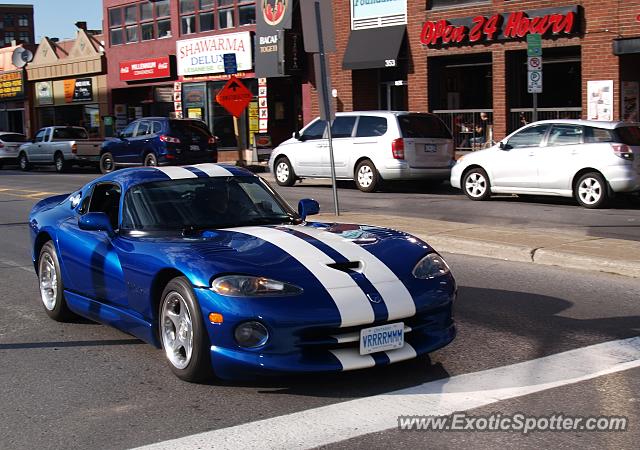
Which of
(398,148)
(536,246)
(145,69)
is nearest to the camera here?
(536,246)

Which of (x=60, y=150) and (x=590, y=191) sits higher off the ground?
(x=60, y=150)

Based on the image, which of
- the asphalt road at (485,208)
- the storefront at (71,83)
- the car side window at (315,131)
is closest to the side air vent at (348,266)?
the asphalt road at (485,208)

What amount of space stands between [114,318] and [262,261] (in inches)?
63.0

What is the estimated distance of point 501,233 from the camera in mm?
11414

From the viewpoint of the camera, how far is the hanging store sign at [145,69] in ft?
115

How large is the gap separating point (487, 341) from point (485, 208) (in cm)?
987

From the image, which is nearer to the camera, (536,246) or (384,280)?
(384,280)

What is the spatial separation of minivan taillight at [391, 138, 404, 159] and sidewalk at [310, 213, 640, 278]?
6679 mm

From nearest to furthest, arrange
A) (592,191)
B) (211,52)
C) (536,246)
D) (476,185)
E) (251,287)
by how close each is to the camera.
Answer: (251,287) < (536,246) < (592,191) < (476,185) < (211,52)

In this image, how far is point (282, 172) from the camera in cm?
2192

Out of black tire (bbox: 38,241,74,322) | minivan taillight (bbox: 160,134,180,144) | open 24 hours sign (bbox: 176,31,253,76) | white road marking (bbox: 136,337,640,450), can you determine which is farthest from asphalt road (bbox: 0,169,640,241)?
open 24 hours sign (bbox: 176,31,253,76)

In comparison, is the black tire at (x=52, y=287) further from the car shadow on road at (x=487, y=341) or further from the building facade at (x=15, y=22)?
the building facade at (x=15, y=22)

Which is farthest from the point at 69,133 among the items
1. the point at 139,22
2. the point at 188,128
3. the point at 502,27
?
the point at 502,27

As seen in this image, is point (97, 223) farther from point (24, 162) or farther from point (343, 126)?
point (24, 162)
